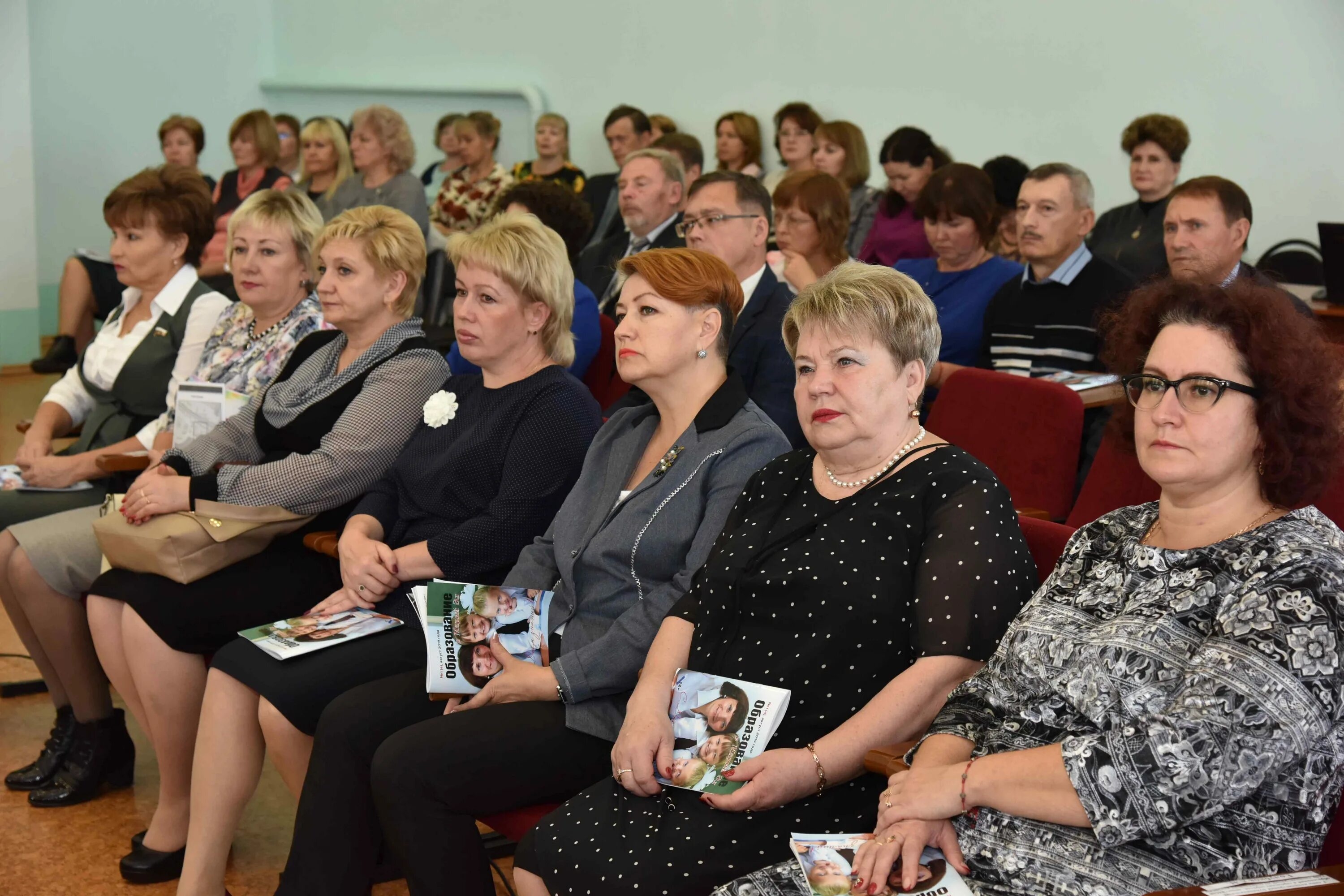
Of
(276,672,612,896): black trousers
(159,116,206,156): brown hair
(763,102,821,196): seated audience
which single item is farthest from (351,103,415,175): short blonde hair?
(276,672,612,896): black trousers

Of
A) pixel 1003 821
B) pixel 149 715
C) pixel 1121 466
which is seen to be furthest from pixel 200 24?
pixel 1003 821

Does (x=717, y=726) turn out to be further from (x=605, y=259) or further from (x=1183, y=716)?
(x=605, y=259)

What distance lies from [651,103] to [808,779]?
7.55 m

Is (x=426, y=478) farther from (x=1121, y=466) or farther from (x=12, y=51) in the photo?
(x=12, y=51)

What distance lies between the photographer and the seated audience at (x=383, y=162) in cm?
740

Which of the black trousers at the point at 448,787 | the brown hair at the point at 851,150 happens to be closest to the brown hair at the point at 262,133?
the brown hair at the point at 851,150

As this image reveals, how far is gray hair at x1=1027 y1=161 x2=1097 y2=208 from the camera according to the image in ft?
13.6

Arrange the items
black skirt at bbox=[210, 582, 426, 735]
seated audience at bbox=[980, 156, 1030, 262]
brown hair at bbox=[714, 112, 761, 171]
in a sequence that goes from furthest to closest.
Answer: brown hair at bbox=[714, 112, 761, 171], seated audience at bbox=[980, 156, 1030, 262], black skirt at bbox=[210, 582, 426, 735]

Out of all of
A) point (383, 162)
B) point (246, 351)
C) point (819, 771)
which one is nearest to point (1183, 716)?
point (819, 771)

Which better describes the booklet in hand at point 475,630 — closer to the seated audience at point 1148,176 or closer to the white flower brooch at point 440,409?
the white flower brooch at point 440,409

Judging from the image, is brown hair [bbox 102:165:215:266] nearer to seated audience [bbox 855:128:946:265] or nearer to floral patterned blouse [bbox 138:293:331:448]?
floral patterned blouse [bbox 138:293:331:448]

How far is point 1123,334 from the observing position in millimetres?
1781

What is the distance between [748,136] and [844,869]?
22.0 feet

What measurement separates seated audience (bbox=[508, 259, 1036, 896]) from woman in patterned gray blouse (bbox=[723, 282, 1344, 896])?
10cm
